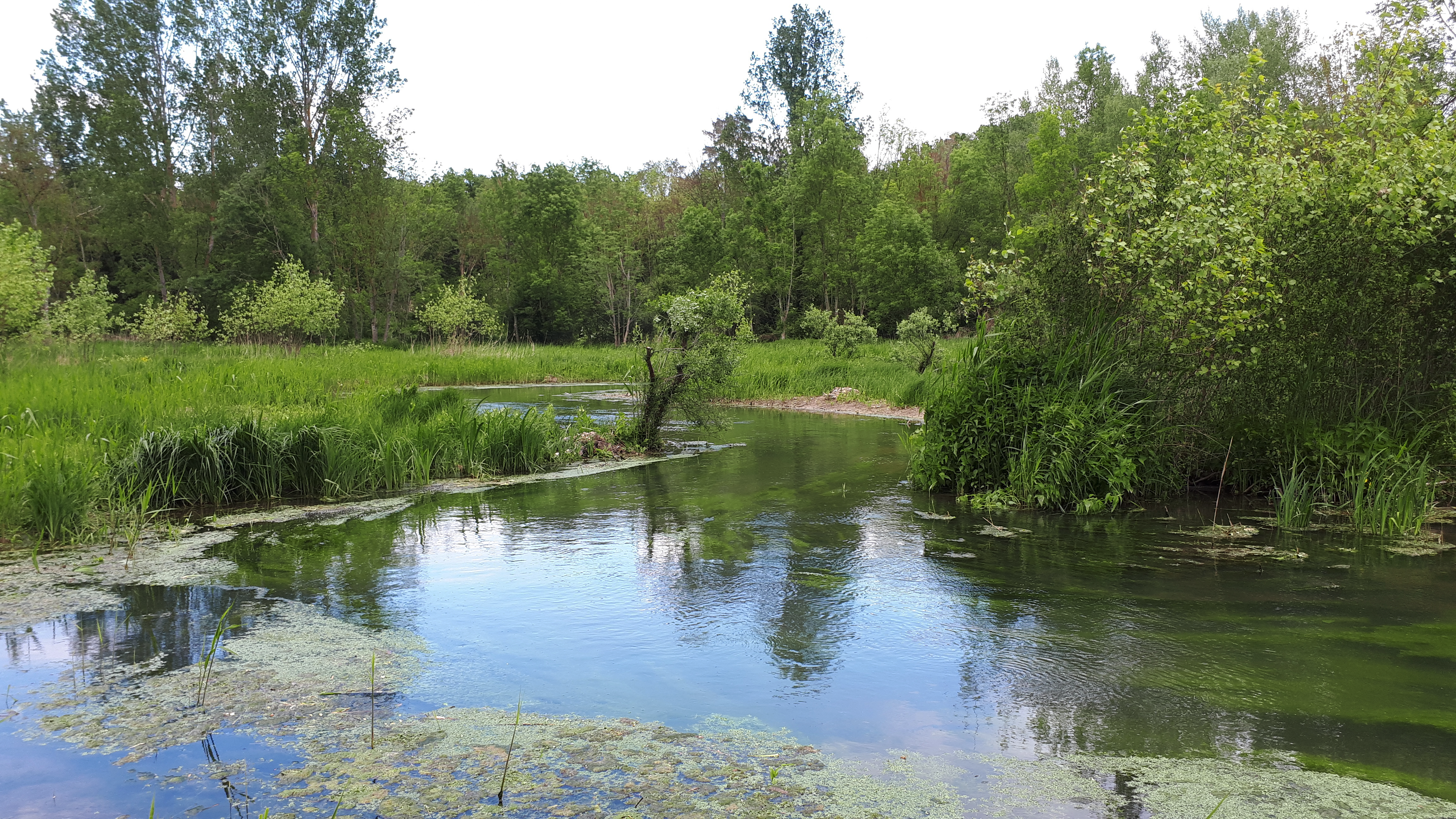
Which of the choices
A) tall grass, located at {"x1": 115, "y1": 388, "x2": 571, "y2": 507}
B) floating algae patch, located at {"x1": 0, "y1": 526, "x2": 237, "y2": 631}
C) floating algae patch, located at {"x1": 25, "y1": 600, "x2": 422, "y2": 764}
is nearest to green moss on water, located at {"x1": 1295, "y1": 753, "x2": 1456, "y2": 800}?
floating algae patch, located at {"x1": 25, "y1": 600, "x2": 422, "y2": 764}

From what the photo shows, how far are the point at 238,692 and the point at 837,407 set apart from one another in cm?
1870

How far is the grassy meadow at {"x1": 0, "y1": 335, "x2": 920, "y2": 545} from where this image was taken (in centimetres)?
720

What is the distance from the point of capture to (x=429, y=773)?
3432 mm

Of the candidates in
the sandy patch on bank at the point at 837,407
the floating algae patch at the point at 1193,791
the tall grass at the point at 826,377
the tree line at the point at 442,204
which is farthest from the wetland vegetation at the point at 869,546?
the tree line at the point at 442,204

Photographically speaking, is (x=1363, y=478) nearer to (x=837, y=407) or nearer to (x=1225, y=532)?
(x=1225, y=532)

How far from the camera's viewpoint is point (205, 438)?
8641 mm

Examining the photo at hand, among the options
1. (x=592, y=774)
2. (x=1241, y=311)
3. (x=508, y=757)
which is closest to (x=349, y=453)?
(x=508, y=757)

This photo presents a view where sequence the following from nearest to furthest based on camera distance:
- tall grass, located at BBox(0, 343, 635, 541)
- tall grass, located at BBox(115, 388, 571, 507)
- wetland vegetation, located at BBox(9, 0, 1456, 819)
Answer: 1. wetland vegetation, located at BBox(9, 0, 1456, 819)
2. tall grass, located at BBox(0, 343, 635, 541)
3. tall grass, located at BBox(115, 388, 571, 507)

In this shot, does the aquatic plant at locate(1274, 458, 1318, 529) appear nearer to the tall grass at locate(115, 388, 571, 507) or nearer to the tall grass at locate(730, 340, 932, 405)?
the tall grass at locate(115, 388, 571, 507)

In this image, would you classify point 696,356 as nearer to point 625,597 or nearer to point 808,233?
point 625,597

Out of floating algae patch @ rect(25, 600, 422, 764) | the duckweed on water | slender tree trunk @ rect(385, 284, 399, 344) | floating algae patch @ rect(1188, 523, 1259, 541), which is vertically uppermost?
slender tree trunk @ rect(385, 284, 399, 344)

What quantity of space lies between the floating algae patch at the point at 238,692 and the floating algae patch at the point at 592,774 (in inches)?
15.6

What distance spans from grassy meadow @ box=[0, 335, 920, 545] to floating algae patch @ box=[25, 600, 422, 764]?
3.31 m

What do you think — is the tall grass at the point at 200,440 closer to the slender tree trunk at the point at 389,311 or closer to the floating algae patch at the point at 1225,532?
the floating algae patch at the point at 1225,532
